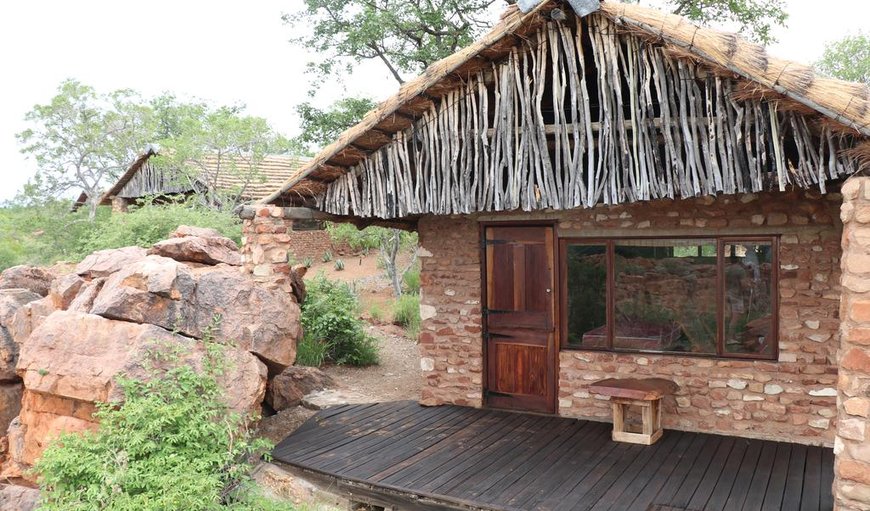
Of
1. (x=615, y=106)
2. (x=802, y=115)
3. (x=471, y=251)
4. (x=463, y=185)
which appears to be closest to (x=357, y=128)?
(x=463, y=185)

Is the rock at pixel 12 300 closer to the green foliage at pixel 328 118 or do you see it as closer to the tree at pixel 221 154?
the tree at pixel 221 154

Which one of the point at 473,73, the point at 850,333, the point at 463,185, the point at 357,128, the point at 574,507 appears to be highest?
the point at 473,73

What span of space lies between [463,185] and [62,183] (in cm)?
2323

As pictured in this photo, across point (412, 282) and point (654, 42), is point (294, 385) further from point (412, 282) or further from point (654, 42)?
point (412, 282)

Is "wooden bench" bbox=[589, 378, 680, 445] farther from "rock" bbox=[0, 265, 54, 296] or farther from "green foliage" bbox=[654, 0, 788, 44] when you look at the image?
"green foliage" bbox=[654, 0, 788, 44]

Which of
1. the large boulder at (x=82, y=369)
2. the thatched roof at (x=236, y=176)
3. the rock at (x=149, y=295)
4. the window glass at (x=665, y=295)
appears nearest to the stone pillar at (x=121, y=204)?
the thatched roof at (x=236, y=176)

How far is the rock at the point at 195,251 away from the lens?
24.6 feet

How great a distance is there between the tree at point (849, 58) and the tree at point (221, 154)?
66.7 ft

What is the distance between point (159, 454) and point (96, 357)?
4.05ft

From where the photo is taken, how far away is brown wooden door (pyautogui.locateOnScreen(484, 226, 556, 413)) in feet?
25.1

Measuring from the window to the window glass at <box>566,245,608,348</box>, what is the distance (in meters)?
0.01

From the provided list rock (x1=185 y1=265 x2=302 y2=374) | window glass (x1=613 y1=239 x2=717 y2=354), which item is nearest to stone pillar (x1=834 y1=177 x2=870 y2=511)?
window glass (x1=613 y1=239 x2=717 y2=354)

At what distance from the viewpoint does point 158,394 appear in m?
5.66

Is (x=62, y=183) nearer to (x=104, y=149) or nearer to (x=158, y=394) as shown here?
(x=104, y=149)
